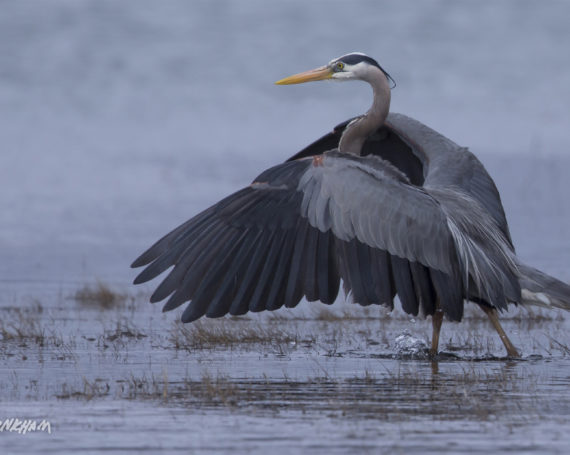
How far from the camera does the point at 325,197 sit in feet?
29.5

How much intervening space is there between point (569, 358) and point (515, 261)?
2.83 ft

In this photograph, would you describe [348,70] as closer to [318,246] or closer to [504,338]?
[318,246]

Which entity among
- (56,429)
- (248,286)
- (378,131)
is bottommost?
(56,429)

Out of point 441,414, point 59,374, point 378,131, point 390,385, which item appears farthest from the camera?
point 378,131

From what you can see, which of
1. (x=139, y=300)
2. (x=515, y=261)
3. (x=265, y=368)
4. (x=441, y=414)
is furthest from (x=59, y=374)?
(x=139, y=300)

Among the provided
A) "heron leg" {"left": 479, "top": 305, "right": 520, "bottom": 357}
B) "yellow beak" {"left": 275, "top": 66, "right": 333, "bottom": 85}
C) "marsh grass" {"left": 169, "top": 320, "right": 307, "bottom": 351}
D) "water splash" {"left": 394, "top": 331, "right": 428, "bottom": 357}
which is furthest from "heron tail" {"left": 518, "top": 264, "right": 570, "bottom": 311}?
"yellow beak" {"left": 275, "top": 66, "right": 333, "bottom": 85}

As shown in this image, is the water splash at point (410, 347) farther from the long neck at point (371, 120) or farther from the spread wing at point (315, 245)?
the long neck at point (371, 120)

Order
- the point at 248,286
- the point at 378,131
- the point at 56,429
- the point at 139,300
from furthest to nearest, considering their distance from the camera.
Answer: the point at 139,300 < the point at 378,131 < the point at 248,286 < the point at 56,429

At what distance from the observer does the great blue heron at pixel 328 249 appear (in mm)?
8906

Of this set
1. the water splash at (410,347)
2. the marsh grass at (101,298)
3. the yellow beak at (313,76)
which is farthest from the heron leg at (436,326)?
the marsh grass at (101,298)

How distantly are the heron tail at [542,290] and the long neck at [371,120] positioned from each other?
203cm

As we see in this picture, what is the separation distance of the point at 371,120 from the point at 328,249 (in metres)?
2.11

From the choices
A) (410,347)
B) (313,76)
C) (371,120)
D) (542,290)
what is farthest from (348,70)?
(542,290)

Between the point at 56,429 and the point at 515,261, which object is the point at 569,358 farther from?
the point at 56,429
